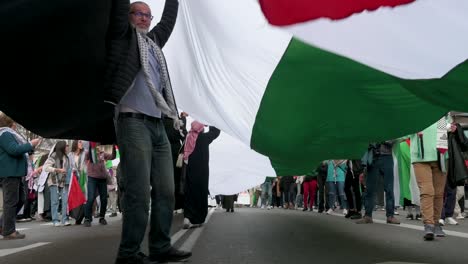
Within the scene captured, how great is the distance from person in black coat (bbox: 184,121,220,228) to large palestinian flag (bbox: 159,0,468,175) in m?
2.00

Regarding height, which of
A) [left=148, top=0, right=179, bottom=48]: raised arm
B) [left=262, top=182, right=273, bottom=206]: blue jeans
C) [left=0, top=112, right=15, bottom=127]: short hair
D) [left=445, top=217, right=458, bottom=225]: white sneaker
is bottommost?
[left=262, top=182, right=273, bottom=206]: blue jeans

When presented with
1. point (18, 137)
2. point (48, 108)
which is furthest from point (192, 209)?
point (48, 108)

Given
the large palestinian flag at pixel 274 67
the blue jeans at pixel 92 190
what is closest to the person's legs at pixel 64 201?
the blue jeans at pixel 92 190

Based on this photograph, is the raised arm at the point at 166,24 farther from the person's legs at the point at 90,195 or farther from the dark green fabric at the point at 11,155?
the person's legs at the point at 90,195

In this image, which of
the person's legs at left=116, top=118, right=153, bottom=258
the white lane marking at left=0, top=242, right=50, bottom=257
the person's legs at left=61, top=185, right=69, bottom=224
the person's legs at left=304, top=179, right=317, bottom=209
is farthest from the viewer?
the person's legs at left=304, top=179, right=317, bottom=209

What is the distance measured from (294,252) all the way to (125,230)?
198 cm

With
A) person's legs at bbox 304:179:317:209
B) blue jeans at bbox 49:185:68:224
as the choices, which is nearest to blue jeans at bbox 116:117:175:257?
blue jeans at bbox 49:185:68:224

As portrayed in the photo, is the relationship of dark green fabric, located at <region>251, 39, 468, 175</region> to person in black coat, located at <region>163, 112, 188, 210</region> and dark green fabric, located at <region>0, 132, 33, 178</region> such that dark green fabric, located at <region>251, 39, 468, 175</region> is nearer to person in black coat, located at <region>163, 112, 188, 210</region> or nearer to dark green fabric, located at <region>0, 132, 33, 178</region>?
person in black coat, located at <region>163, 112, 188, 210</region>

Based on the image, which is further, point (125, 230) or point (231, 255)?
point (231, 255)

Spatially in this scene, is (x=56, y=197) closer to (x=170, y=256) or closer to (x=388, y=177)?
(x=388, y=177)

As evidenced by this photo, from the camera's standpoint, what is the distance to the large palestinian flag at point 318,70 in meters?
3.43

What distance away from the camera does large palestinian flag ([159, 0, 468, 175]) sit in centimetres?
343

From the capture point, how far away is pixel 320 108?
518 centimetres

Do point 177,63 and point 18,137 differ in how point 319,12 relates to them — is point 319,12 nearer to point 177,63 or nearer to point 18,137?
point 177,63
